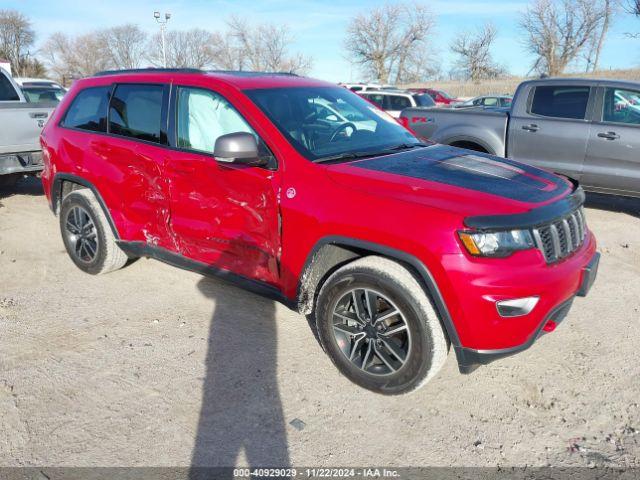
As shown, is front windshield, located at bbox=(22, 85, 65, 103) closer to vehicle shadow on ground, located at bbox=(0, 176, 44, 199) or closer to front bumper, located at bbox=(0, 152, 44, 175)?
vehicle shadow on ground, located at bbox=(0, 176, 44, 199)

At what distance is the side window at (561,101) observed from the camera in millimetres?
6652

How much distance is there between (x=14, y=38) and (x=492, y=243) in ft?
242

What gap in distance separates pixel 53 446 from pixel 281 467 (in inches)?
46.2

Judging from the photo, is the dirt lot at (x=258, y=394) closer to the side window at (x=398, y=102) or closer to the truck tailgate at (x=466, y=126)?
the truck tailgate at (x=466, y=126)

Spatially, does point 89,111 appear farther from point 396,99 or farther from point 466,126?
point 396,99

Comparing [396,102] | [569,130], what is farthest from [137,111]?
[396,102]

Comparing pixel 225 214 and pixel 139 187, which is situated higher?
pixel 139 187

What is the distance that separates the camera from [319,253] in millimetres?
3113

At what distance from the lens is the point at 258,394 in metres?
3.04

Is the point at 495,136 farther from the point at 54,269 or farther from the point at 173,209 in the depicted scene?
the point at 54,269

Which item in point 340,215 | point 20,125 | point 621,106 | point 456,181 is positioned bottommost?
point 340,215

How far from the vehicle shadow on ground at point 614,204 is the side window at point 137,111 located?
6196 millimetres

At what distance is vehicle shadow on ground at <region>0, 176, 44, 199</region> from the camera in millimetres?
8359

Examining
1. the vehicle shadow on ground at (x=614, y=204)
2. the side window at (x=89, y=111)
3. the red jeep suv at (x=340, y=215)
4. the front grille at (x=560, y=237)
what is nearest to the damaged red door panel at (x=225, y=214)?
the red jeep suv at (x=340, y=215)
